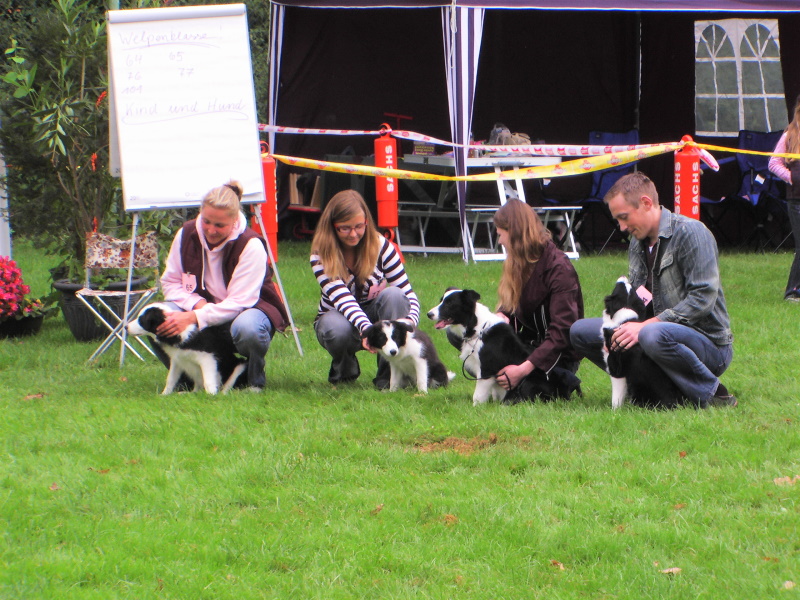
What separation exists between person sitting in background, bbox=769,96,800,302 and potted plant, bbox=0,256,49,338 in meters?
6.15

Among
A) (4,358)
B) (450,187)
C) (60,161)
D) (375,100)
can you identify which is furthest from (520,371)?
(375,100)

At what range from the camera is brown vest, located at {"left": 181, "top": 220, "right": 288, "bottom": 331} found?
5469 millimetres

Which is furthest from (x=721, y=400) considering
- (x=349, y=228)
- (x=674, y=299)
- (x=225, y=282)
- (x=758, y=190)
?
(x=758, y=190)

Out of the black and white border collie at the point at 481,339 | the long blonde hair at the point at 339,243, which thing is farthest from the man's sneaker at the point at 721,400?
the long blonde hair at the point at 339,243

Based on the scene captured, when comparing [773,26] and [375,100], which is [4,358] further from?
[773,26]

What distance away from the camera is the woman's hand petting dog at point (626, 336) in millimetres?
4668

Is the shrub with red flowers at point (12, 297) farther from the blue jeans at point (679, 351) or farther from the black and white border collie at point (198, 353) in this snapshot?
the blue jeans at point (679, 351)

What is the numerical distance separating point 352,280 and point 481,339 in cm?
97

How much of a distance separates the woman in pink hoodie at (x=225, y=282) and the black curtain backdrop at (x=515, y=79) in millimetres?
7061

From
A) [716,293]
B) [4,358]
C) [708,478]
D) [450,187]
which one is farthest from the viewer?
[450,187]

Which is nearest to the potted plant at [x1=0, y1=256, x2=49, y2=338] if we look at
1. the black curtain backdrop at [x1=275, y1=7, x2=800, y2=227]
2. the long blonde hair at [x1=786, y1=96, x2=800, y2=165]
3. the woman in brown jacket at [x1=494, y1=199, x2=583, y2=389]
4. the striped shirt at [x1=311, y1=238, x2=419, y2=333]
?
the striped shirt at [x1=311, y1=238, x2=419, y2=333]

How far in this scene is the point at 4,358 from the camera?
6695mm

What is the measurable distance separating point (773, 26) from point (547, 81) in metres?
2.91

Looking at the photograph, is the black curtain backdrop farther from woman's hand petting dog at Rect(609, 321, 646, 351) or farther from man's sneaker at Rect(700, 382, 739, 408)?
woman's hand petting dog at Rect(609, 321, 646, 351)
